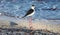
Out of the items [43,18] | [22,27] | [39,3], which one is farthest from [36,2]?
[22,27]

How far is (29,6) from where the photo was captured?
3408mm

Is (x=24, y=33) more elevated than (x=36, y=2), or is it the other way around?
(x=36, y=2)

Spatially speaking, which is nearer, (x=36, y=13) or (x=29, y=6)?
(x=36, y=13)

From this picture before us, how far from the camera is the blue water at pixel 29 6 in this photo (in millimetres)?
3229

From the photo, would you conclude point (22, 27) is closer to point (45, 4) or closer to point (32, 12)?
point (32, 12)

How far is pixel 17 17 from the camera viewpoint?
320 centimetres

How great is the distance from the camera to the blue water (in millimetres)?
3229

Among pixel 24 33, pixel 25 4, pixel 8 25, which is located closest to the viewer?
pixel 24 33

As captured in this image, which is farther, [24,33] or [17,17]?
[17,17]

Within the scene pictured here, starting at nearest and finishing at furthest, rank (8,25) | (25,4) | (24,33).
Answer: (24,33) < (8,25) < (25,4)

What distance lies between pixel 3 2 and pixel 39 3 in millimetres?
587

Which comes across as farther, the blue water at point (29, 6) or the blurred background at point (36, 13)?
the blue water at point (29, 6)

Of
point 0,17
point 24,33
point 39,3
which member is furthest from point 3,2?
point 24,33

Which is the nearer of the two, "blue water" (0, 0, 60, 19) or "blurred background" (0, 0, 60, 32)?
"blurred background" (0, 0, 60, 32)
